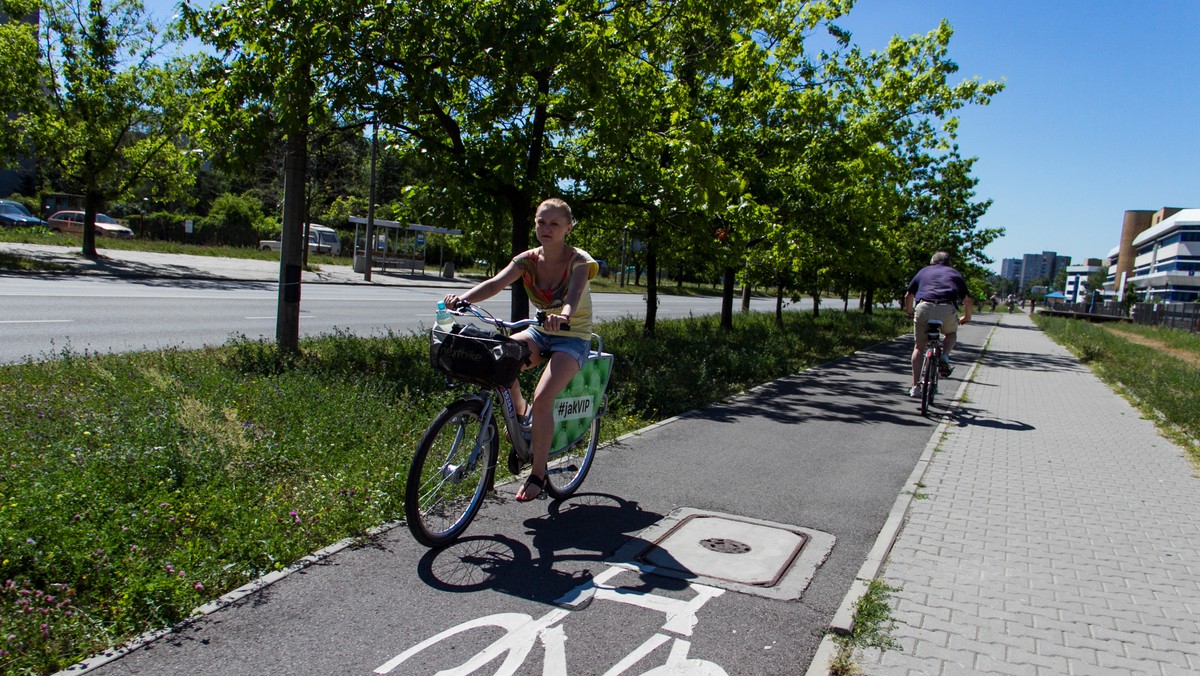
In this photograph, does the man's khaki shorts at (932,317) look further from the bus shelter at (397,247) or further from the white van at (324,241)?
the white van at (324,241)

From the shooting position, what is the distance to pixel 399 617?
3.51 m

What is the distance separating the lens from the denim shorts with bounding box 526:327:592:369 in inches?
187

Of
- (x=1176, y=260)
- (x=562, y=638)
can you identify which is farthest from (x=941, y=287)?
(x=1176, y=260)

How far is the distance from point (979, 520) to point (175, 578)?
4.74m

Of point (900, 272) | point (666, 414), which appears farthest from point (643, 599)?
point (900, 272)

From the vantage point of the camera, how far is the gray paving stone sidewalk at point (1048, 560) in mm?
3576

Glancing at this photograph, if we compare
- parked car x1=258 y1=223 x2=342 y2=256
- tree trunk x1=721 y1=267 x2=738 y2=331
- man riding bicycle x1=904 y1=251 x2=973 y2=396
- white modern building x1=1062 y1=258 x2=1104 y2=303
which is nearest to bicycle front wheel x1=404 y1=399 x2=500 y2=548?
man riding bicycle x1=904 y1=251 x2=973 y2=396

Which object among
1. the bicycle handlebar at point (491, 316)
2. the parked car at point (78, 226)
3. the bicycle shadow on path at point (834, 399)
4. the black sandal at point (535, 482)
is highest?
the parked car at point (78, 226)

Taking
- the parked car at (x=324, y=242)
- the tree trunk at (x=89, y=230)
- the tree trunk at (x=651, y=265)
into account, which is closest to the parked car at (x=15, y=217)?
the parked car at (x=324, y=242)

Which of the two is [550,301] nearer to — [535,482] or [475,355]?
[475,355]

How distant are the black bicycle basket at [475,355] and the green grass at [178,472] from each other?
38.5 inches

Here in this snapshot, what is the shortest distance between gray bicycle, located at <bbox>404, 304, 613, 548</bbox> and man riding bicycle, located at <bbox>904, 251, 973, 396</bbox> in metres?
6.42

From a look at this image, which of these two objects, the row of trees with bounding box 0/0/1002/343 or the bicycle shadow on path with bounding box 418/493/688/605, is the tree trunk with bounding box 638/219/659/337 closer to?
the row of trees with bounding box 0/0/1002/343

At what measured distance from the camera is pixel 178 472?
473 centimetres
